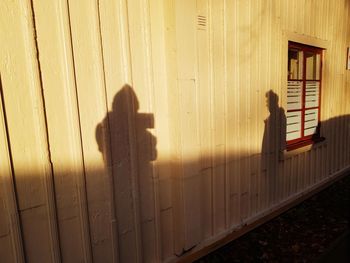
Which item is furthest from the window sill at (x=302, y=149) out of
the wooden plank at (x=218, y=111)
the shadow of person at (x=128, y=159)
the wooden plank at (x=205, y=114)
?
the shadow of person at (x=128, y=159)

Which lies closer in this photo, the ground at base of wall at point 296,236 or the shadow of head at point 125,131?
the shadow of head at point 125,131

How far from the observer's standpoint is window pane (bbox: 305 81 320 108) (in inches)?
164

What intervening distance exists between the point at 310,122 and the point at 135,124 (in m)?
3.56

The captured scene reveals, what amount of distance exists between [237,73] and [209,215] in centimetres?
169

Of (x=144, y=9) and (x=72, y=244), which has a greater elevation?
→ (x=144, y=9)

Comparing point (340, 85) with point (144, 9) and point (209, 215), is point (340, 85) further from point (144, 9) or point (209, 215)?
point (144, 9)

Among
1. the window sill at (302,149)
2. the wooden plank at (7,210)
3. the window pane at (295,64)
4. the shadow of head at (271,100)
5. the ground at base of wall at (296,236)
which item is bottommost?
the ground at base of wall at (296,236)

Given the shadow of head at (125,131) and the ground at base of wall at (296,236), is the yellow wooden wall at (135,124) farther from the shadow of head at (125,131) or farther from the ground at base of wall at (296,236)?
the ground at base of wall at (296,236)

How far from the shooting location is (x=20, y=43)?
1.48 metres

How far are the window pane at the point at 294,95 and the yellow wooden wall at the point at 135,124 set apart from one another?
1.26 feet

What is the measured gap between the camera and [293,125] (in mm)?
3969

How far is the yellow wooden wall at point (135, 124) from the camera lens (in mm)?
1534

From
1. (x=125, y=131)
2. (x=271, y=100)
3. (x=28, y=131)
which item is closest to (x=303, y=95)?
(x=271, y=100)

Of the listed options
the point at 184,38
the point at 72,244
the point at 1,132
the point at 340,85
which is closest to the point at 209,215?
the point at 72,244
